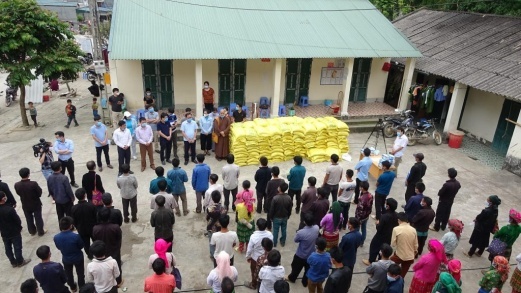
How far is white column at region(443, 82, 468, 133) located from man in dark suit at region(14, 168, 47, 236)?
12.6 meters

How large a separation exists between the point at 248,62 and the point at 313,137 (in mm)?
4497

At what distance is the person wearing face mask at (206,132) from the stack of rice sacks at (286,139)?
66cm

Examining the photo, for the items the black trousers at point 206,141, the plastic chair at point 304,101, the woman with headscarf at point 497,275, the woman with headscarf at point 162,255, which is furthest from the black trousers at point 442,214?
the plastic chair at point 304,101

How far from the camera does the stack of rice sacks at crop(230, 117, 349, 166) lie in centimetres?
1050

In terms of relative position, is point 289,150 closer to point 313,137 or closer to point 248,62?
point 313,137

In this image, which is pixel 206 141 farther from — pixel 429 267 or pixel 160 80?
pixel 429 267

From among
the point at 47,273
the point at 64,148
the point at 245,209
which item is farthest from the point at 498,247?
the point at 64,148

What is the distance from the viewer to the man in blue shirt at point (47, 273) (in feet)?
15.7

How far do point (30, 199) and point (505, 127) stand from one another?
13.5 metres

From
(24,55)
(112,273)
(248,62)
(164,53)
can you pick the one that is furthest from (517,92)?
(24,55)

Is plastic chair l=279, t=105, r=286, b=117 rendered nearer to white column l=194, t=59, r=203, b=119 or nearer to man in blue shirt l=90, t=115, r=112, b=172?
white column l=194, t=59, r=203, b=119

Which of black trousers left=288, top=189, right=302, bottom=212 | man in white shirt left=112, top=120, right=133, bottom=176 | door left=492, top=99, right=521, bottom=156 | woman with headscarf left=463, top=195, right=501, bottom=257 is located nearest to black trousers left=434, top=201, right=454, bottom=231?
woman with headscarf left=463, top=195, right=501, bottom=257

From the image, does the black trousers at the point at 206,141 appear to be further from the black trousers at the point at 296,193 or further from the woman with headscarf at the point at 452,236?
the woman with headscarf at the point at 452,236

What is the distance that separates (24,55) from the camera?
12578mm
